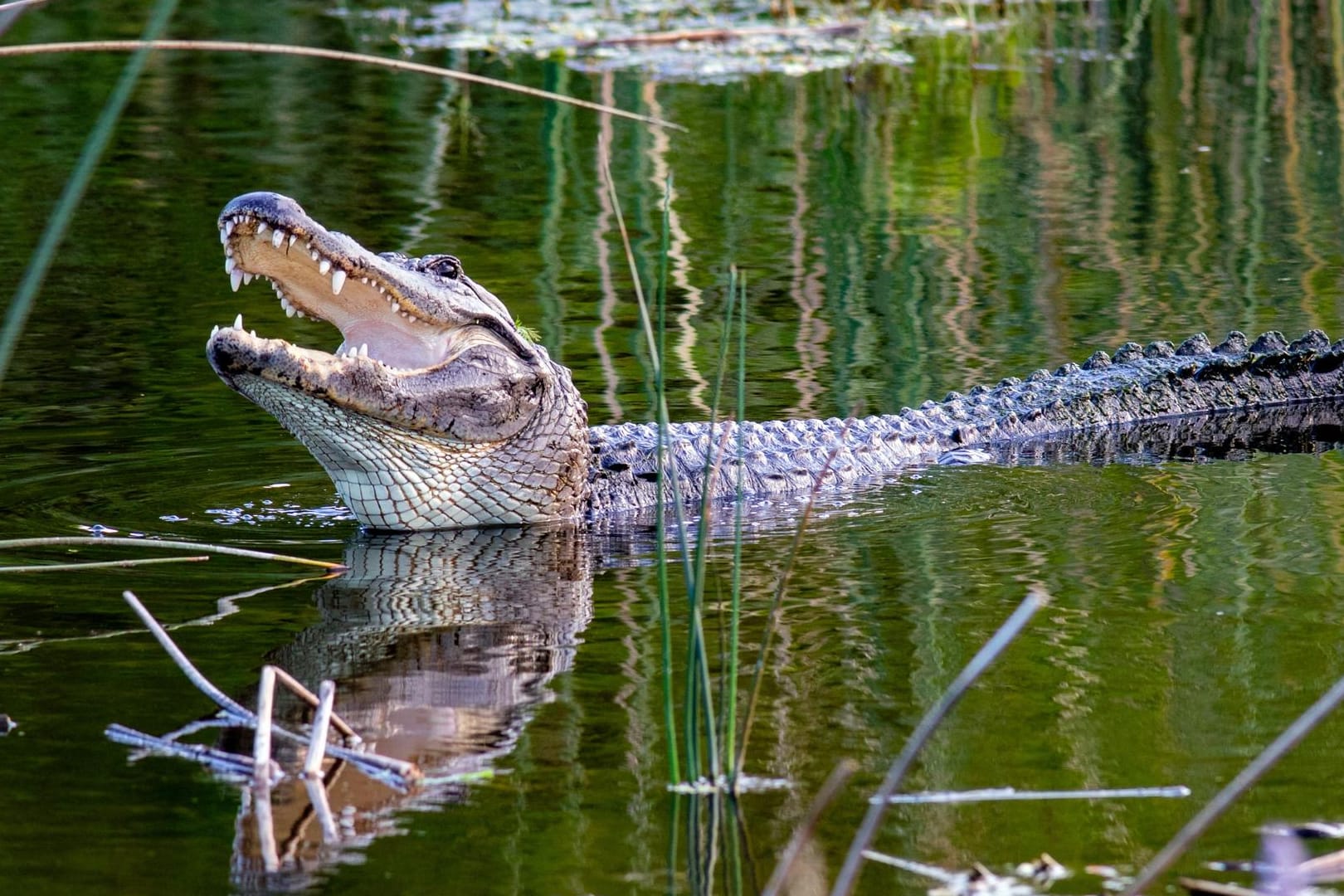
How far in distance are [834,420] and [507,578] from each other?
206 centimetres

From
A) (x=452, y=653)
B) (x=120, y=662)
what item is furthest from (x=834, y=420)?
(x=120, y=662)

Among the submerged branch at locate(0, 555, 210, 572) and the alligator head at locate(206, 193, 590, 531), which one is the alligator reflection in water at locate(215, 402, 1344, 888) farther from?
the submerged branch at locate(0, 555, 210, 572)

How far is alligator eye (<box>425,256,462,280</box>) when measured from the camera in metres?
6.18

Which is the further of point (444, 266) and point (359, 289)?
point (444, 266)

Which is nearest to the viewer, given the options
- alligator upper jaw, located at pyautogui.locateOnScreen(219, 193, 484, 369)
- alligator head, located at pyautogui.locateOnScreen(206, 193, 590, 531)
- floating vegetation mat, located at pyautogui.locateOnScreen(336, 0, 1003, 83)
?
alligator upper jaw, located at pyautogui.locateOnScreen(219, 193, 484, 369)

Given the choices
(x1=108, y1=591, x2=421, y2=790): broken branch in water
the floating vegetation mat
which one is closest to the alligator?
(x1=108, y1=591, x2=421, y2=790): broken branch in water

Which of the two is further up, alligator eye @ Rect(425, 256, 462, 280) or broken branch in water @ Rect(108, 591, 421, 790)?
alligator eye @ Rect(425, 256, 462, 280)

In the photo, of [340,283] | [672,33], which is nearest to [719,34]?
[672,33]

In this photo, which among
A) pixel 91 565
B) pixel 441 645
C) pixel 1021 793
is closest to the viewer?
pixel 1021 793

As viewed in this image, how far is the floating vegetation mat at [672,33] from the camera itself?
15086mm

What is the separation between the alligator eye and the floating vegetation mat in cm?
828

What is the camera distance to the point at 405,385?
5.94 meters

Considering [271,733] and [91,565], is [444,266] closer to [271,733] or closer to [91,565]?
[91,565]

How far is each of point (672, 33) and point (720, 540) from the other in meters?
9.89
